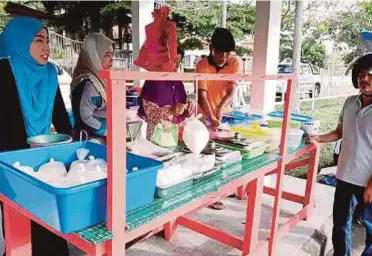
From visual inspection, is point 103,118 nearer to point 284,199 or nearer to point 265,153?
point 265,153


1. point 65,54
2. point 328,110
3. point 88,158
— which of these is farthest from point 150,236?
point 65,54

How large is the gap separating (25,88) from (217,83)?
1.47 m

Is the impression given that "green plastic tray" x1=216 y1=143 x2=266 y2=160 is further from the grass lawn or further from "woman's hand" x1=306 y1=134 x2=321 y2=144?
the grass lawn

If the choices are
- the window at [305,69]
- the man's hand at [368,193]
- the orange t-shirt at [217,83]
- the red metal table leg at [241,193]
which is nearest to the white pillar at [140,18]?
the orange t-shirt at [217,83]

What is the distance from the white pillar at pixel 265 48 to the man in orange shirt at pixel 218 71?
457mm

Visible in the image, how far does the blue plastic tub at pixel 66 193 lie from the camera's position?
2.98ft

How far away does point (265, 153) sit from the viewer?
1.93 m

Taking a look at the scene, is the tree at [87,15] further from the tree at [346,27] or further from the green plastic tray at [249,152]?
the green plastic tray at [249,152]

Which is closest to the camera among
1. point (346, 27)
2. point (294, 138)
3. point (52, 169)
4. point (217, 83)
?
point (52, 169)

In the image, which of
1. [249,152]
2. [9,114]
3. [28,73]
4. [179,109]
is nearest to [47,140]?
[9,114]

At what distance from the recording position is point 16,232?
1.30 m

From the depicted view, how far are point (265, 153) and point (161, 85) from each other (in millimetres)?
772

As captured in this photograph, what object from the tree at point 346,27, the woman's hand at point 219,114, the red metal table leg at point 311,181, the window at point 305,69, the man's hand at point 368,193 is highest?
the tree at point 346,27

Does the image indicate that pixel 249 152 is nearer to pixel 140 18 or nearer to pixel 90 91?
pixel 90 91
